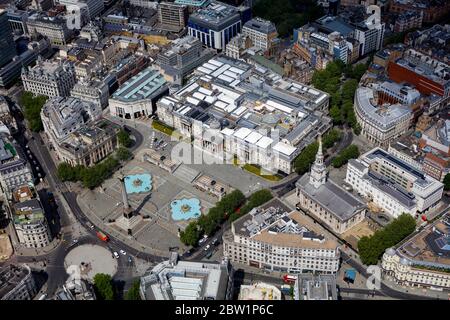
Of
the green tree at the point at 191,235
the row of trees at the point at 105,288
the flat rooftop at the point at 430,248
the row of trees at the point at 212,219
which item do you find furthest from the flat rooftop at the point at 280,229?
the row of trees at the point at 105,288

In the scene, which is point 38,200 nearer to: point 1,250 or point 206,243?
point 1,250

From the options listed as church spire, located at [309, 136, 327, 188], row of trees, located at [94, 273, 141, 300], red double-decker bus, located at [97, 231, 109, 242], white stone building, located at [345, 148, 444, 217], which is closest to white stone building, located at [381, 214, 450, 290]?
white stone building, located at [345, 148, 444, 217]

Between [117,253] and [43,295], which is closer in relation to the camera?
[43,295]

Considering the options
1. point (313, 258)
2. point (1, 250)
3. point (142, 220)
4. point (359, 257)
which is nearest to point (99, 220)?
point (142, 220)

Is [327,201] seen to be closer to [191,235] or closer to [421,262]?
[421,262]

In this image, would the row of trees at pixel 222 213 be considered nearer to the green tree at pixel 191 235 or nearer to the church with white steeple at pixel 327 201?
the green tree at pixel 191 235
